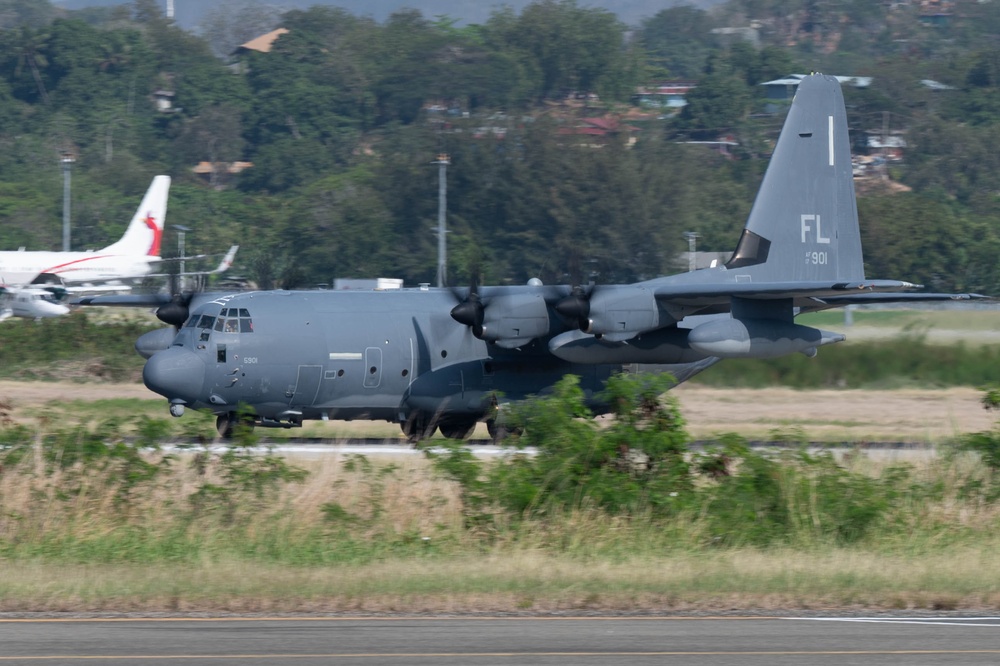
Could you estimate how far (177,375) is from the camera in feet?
69.5

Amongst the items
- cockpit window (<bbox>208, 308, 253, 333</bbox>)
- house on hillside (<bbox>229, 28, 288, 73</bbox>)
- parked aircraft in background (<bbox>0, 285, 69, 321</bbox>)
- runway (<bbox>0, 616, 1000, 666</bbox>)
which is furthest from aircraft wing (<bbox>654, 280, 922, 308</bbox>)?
house on hillside (<bbox>229, 28, 288, 73</bbox>)

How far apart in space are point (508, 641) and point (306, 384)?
1260 centimetres

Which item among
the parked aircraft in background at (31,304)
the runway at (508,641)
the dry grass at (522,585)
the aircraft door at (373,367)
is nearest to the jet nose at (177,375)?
the aircraft door at (373,367)

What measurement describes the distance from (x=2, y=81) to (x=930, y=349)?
92.1 m

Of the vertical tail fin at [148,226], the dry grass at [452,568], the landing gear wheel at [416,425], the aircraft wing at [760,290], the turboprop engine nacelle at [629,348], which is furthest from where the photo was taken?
the vertical tail fin at [148,226]

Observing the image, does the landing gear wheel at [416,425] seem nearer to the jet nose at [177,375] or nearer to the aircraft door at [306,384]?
the aircraft door at [306,384]

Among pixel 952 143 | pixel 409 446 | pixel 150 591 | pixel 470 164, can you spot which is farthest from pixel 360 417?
pixel 952 143

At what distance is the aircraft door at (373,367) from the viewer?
74.5 ft

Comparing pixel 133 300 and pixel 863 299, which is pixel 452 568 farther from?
pixel 133 300

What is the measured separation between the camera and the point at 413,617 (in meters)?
11.2

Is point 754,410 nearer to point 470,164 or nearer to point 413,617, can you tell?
point 413,617

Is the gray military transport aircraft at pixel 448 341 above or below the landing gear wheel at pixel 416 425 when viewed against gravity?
above

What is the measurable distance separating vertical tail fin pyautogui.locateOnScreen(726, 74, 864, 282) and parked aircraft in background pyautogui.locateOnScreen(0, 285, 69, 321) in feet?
101

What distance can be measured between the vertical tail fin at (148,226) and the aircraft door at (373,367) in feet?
124
